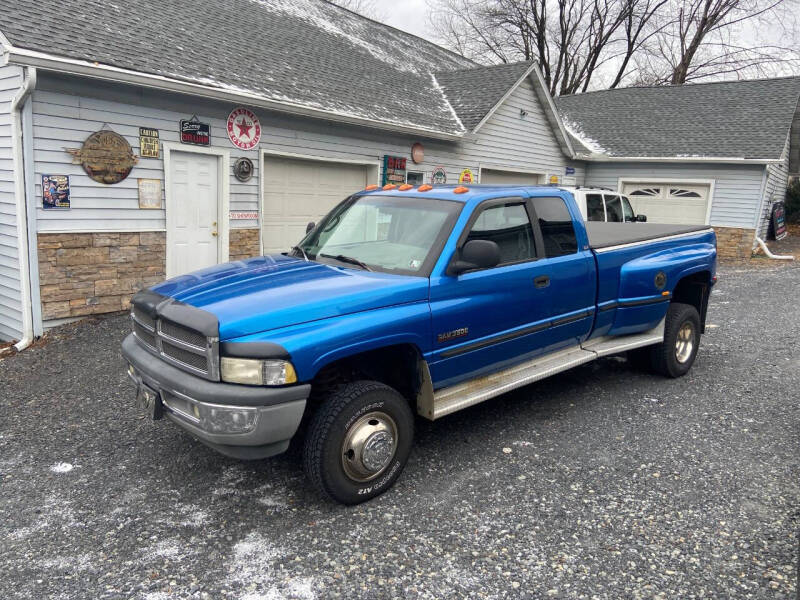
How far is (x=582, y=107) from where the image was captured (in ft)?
68.7

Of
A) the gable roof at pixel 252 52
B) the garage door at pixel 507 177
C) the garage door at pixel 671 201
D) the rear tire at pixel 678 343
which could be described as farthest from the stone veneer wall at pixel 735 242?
the rear tire at pixel 678 343

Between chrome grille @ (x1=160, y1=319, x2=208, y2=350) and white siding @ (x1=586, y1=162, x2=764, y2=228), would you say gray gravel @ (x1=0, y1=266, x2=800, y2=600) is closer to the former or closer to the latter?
chrome grille @ (x1=160, y1=319, x2=208, y2=350)

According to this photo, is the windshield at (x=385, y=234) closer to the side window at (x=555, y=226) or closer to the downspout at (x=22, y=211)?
the side window at (x=555, y=226)

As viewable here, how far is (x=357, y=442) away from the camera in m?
3.38

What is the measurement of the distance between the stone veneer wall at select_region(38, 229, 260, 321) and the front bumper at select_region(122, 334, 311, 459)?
471 centimetres

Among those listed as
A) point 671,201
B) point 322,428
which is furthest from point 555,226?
point 671,201

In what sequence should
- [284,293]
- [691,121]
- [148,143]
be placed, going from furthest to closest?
[691,121] → [148,143] → [284,293]

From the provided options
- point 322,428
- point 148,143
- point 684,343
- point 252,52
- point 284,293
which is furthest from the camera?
point 252,52

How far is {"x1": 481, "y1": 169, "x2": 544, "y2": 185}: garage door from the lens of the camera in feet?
45.5

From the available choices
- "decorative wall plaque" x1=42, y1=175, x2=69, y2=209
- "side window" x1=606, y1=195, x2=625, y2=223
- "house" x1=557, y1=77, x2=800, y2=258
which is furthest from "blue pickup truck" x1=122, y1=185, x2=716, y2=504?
"house" x1=557, y1=77, x2=800, y2=258

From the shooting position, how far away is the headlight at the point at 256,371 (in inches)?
119

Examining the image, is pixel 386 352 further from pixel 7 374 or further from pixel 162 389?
pixel 7 374

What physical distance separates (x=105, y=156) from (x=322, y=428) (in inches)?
228

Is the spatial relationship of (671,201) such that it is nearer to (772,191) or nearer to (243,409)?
(772,191)
